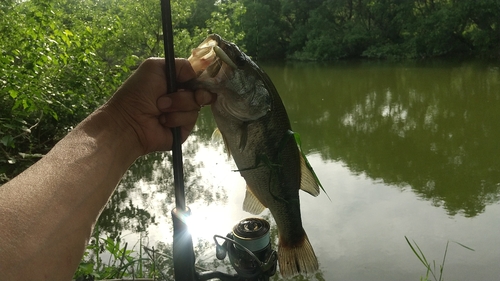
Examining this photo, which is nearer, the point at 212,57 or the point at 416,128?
the point at 212,57

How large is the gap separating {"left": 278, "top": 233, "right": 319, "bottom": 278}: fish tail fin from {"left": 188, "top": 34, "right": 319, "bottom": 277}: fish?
0.50 feet

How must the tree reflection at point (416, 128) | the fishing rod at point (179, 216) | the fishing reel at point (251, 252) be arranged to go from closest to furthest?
1. the fishing rod at point (179, 216)
2. the fishing reel at point (251, 252)
3. the tree reflection at point (416, 128)

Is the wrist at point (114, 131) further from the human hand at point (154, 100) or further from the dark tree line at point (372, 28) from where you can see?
the dark tree line at point (372, 28)

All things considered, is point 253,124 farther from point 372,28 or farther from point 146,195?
point 372,28

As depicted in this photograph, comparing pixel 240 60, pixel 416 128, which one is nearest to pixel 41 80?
pixel 240 60

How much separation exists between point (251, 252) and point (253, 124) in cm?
49

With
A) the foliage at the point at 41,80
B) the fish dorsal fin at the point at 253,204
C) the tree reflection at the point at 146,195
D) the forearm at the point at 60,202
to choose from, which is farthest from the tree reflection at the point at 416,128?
the forearm at the point at 60,202

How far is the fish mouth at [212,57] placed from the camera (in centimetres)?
136

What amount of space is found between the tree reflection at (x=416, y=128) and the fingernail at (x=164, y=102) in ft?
17.4

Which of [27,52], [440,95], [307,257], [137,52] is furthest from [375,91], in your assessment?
[307,257]

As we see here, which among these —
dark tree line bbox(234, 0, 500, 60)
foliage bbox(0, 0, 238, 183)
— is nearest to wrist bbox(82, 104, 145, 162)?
foliage bbox(0, 0, 238, 183)

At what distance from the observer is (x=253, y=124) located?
4.80ft

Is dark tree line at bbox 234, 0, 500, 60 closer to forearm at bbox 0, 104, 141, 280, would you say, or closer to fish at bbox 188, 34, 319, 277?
fish at bbox 188, 34, 319, 277

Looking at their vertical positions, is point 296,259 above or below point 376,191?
above
